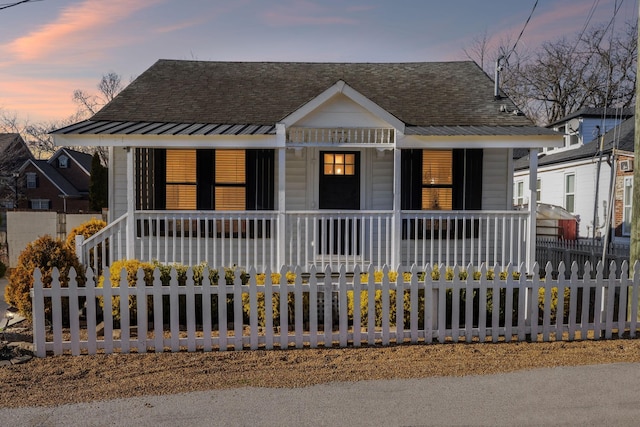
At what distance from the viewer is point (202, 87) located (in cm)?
1199

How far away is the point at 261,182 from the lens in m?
10.4

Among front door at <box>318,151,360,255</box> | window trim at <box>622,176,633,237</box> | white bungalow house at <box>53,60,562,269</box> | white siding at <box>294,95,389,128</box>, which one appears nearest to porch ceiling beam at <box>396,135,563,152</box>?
white bungalow house at <box>53,60,562,269</box>

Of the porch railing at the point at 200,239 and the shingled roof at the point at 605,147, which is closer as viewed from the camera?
the porch railing at the point at 200,239

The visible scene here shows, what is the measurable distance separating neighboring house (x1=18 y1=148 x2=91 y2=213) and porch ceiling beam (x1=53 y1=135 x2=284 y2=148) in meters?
33.2

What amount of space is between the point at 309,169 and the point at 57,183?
125 ft

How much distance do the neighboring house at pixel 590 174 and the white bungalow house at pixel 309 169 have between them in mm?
8687

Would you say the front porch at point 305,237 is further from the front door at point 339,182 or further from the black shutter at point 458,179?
the front door at point 339,182

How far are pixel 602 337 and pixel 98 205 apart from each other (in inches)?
1011

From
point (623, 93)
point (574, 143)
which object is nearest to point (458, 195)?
point (574, 143)

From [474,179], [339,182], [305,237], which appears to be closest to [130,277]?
[305,237]

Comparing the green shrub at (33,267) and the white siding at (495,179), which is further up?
the white siding at (495,179)

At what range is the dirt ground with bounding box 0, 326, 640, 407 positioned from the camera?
4930 mm

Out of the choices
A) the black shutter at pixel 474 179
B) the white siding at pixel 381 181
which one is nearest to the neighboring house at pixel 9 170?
the white siding at pixel 381 181

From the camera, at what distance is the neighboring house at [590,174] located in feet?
61.6
